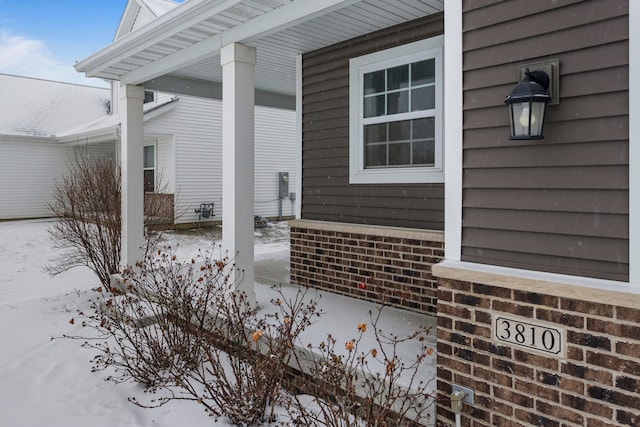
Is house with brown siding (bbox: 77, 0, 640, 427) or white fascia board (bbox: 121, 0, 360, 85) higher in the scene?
white fascia board (bbox: 121, 0, 360, 85)

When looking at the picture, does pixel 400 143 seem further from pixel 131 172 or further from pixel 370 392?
A: pixel 131 172

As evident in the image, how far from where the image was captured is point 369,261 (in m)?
5.21

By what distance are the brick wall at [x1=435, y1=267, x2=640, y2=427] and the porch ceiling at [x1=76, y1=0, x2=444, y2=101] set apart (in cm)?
241

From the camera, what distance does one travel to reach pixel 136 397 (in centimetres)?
362

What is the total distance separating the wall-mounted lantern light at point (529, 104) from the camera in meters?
2.29

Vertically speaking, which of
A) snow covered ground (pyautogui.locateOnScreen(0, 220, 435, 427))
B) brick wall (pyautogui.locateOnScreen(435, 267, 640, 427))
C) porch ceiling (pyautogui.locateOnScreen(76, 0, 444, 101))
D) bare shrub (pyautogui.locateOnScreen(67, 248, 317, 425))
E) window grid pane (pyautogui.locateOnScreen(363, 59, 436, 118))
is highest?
porch ceiling (pyautogui.locateOnScreen(76, 0, 444, 101))

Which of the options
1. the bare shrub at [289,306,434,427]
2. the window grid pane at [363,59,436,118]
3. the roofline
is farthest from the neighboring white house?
the bare shrub at [289,306,434,427]

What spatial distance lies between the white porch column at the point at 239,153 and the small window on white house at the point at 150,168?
35.4ft

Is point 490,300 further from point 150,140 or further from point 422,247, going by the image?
point 150,140

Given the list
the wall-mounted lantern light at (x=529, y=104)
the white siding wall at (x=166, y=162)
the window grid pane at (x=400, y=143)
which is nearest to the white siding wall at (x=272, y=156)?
the white siding wall at (x=166, y=162)

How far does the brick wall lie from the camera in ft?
7.05

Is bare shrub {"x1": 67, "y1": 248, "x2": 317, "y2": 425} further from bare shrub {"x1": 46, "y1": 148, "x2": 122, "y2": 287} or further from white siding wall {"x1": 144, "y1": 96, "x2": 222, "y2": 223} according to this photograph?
white siding wall {"x1": 144, "y1": 96, "x2": 222, "y2": 223}

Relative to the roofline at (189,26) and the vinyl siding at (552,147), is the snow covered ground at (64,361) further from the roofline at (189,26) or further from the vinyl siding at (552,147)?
the roofline at (189,26)

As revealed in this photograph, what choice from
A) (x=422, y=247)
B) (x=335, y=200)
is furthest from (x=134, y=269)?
(x=422, y=247)
